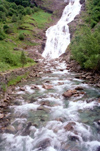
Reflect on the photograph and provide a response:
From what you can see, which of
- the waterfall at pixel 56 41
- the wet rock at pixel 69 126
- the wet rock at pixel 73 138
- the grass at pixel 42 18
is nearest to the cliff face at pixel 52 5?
the grass at pixel 42 18

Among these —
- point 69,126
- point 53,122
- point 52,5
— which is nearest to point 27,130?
point 53,122

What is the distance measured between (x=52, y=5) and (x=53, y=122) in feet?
288

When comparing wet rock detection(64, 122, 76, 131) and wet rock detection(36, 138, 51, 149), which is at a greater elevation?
wet rock detection(64, 122, 76, 131)

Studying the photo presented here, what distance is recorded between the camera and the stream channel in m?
7.03

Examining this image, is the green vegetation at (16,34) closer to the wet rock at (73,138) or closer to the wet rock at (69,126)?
the wet rock at (69,126)

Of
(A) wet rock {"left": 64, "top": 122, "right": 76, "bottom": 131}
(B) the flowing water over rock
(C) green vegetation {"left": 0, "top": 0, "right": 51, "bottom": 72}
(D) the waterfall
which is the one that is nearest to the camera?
(B) the flowing water over rock

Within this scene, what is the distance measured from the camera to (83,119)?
911cm

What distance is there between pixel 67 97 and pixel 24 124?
5.43 meters

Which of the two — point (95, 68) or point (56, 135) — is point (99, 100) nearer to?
point (56, 135)

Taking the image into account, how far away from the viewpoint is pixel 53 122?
8.84 m

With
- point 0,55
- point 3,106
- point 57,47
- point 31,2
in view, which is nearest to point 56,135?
point 3,106

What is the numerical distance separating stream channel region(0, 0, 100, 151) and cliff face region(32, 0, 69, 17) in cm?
7296

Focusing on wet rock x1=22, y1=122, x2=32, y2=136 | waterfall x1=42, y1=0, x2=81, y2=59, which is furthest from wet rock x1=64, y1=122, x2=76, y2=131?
waterfall x1=42, y1=0, x2=81, y2=59

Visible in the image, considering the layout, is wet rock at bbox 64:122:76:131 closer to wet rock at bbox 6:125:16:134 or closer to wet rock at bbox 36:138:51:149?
wet rock at bbox 36:138:51:149
